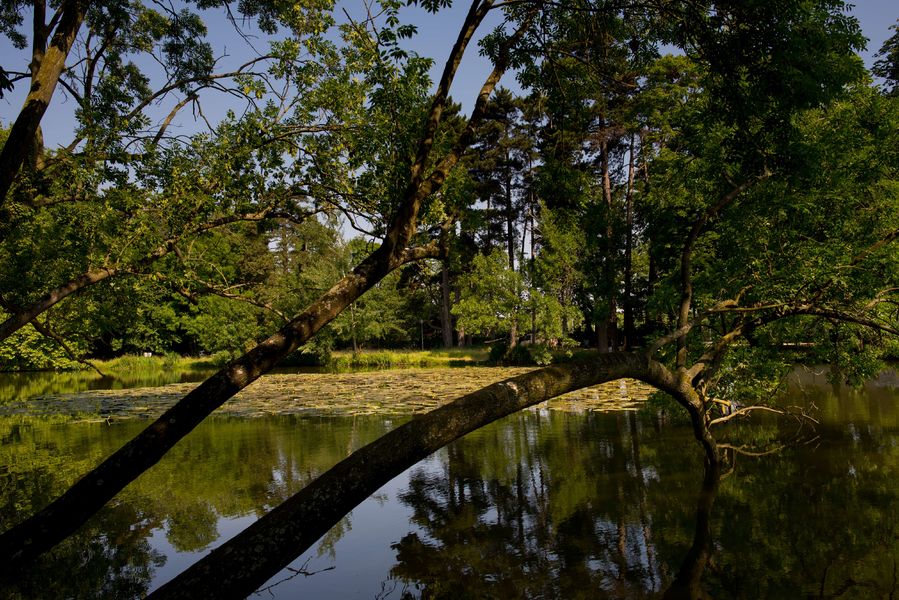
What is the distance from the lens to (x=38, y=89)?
498cm

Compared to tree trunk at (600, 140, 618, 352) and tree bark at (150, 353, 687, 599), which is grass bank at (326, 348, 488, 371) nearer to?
tree trunk at (600, 140, 618, 352)

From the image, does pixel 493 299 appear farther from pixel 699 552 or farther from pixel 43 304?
pixel 43 304

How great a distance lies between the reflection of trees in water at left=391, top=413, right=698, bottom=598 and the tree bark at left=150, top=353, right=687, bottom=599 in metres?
2.42

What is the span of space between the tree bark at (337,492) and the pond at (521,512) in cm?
241

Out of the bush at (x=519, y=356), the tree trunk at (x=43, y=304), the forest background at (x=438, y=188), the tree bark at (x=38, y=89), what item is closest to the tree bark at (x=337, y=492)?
the forest background at (x=438, y=188)

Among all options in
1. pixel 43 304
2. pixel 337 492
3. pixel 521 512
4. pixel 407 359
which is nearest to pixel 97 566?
pixel 43 304

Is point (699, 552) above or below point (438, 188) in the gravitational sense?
below

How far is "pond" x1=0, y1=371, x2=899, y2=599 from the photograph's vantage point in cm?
555

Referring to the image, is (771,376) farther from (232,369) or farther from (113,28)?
(113,28)

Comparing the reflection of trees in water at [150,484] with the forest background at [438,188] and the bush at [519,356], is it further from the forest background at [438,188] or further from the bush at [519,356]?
the bush at [519,356]

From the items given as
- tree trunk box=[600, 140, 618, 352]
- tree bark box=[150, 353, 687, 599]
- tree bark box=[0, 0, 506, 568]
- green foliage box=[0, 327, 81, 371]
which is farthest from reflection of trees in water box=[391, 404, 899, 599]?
green foliage box=[0, 327, 81, 371]

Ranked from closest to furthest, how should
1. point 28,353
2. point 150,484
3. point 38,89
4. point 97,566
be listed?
point 38,89 < point 97,566 < point 150,484 < point 28,353

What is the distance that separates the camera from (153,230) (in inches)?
299

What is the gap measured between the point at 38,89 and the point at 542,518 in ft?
23.7
